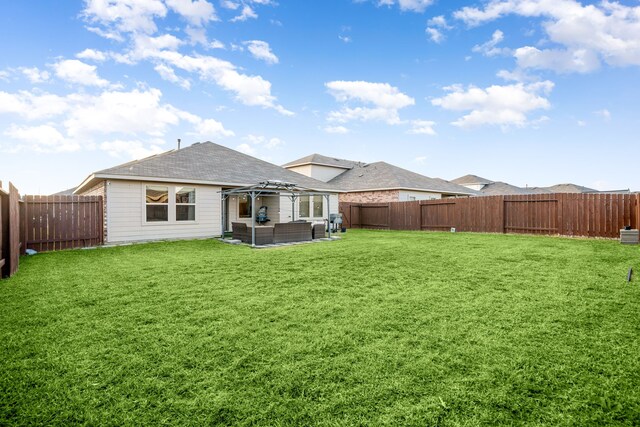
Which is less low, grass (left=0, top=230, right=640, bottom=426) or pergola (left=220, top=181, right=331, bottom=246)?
pergola (left=220, top=181, right=331, bottom=246)

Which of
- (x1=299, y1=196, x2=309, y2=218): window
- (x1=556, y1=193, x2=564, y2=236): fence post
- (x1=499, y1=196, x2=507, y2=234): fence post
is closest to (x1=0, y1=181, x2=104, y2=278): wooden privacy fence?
(x1=299, y1=196, x2=309, y2=218): window

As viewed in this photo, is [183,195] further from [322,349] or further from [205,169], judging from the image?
[322,349]

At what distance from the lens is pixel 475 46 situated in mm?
15195

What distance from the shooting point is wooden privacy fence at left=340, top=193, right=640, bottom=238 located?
11.9 meters

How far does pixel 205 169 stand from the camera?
49.1ft

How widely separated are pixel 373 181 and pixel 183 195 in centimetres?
1573

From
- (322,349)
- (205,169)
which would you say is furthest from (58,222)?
(322,349)

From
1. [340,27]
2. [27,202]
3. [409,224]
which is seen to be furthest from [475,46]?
[27,202]

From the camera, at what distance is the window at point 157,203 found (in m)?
12.8

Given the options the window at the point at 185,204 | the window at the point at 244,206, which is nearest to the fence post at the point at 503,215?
the window at the point at 244,206

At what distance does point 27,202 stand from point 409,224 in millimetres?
18318

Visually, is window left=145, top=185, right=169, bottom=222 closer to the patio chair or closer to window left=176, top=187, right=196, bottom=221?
window left=176, top=187, right=196, bottom=221

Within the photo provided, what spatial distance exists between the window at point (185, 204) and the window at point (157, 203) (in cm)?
47

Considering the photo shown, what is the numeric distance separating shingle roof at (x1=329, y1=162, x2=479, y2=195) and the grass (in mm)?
17802
